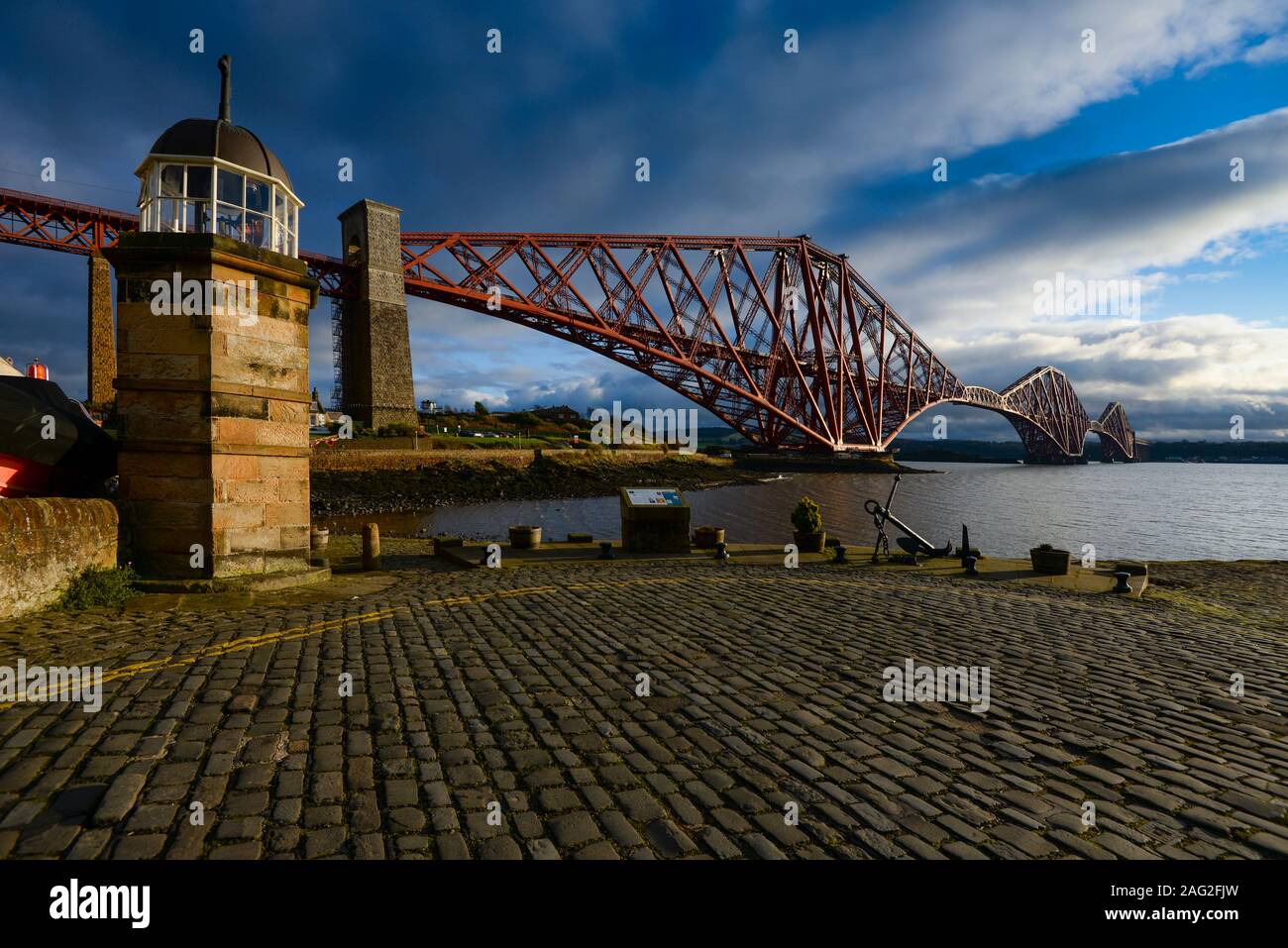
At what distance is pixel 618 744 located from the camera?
4.20m

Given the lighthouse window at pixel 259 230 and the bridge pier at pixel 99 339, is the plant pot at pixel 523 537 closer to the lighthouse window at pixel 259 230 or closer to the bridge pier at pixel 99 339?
the lighthouse window at pixel 259 230

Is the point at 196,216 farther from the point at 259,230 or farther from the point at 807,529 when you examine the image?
the point at 807,529

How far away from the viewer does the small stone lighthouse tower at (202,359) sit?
7.94 metres

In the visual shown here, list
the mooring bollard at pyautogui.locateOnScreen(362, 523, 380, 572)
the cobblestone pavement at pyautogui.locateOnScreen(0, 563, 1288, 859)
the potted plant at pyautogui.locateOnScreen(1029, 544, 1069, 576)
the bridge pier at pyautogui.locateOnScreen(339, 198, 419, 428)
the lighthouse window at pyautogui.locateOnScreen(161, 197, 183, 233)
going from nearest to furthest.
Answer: the cobblestone pavement at pyautogui.locateOnScreen(0, 563, 1288, 859)
the lighthouse window at pyautogui.locateOnScreen(161, 197, 183, 233)
the mooring bollard at pyautogui.locateOnScreen(362, 523, 380, 572)
the potted plant at pyautogui.locateOnScreen(1029, 544, 1069, 576)
the bridge pier at pyautogui.locateOnScreen(339, 198, 419, 428)

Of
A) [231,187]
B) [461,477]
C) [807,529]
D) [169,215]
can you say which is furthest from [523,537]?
[461,477]

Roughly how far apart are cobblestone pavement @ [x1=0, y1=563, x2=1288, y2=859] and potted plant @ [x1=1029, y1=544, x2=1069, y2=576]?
5.70m

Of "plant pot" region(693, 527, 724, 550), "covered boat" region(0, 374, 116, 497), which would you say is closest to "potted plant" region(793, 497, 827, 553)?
"plant pot" region(693, 527, 724, 550)

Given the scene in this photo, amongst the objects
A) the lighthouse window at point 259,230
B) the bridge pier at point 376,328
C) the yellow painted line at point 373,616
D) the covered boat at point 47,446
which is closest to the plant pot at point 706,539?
the yellow painted line at point 373,616

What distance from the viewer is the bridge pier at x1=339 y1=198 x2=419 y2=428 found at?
44656 millimetres

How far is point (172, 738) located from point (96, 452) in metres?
7.12

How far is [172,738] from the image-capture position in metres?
3.98

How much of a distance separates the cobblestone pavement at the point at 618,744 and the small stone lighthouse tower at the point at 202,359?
4.98 feet

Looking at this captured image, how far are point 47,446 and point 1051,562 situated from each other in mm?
17935

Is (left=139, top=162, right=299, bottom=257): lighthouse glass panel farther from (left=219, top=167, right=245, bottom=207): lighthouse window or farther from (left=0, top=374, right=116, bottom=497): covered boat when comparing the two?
(left=0, top=374, right=116, bottom=497): covered boat
